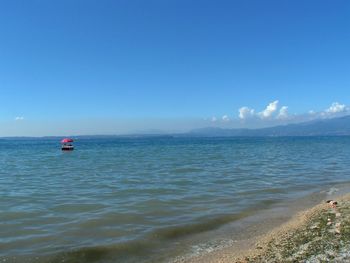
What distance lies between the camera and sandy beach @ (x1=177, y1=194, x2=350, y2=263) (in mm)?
9336

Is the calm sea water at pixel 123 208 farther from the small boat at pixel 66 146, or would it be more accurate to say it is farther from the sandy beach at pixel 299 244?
the small boat at pixel 66 146

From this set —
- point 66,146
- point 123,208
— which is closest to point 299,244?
point 123,208

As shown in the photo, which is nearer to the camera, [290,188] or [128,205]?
[128,205]

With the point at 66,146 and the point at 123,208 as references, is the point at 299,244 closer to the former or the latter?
the point at 123,208

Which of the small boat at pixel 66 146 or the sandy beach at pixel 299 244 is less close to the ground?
the small boat at pixel 66 146

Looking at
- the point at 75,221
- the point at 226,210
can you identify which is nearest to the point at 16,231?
the point at 75,221

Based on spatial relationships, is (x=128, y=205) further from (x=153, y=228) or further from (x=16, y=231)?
(x=16, y=231)

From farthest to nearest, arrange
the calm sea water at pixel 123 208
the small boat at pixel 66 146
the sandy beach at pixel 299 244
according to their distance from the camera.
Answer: the small boat at pixel 66 146 < the calm sea water at pixel 123 208 < the sandy beach at pixel 299 244

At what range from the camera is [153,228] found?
1427 centimetres

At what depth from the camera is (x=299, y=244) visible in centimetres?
1036

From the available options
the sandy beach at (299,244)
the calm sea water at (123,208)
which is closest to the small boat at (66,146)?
the calm sea water at (123,208)

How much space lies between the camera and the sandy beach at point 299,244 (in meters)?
9.34

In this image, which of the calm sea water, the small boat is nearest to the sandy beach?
the calm sea water

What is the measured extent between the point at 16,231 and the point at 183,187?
1156 cm
